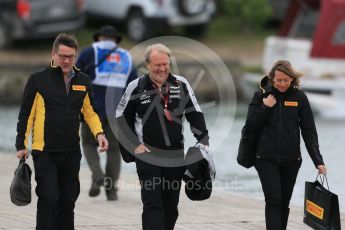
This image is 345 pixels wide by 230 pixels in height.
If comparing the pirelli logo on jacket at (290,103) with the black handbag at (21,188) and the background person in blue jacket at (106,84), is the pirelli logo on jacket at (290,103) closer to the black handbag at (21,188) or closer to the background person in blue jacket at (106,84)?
the black handbag at (21,188)

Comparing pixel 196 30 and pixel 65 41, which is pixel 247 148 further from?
pixel 196 30

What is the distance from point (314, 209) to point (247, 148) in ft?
2.31

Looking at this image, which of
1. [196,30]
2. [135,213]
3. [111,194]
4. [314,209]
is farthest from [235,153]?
[196,30]

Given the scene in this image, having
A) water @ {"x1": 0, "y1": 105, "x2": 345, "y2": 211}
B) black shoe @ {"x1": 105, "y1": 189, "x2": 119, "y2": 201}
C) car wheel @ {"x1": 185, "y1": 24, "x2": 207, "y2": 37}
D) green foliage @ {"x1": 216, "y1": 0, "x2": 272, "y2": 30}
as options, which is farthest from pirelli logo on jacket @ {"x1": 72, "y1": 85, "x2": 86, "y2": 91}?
green foliage @ {"x1": 216, "y1": 0, "x2": 272, "y2": 30}

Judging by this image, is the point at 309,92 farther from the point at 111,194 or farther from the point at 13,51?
the point at 111,194

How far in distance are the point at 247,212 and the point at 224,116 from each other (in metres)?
10.8

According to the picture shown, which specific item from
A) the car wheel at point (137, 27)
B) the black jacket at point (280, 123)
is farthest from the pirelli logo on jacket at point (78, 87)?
the car wheel at point (137, 27)

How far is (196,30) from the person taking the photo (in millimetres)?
26859

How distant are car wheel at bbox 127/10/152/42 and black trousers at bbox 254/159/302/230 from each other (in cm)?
1773

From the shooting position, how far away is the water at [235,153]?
12039 millimetres

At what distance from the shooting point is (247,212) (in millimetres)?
9820

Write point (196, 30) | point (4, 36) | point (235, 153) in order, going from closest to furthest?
point (235, 153)
point (4, 36)
point (196, 30)

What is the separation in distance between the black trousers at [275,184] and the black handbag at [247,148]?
67 millimetres

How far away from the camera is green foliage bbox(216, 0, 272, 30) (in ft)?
89.7
